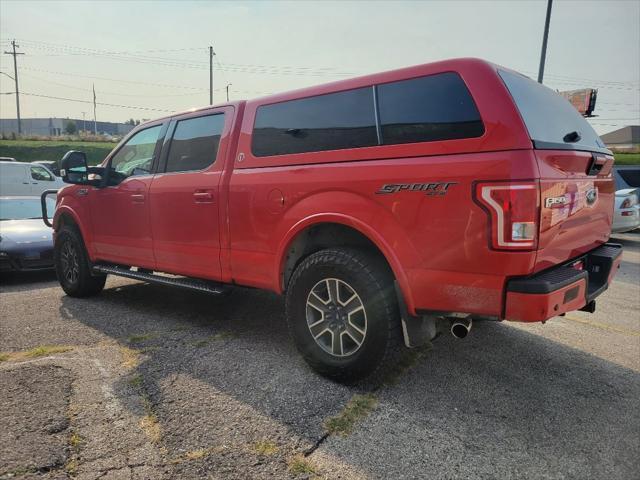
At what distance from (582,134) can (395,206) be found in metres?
1.49

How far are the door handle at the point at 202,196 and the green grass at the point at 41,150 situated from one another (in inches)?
1718

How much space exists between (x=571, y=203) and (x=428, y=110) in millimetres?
949

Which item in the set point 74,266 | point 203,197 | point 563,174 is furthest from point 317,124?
point 74,266

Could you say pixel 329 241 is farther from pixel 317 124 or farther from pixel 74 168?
pixel 74 168

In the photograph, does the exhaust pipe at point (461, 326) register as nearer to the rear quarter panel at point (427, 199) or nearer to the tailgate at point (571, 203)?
the rear quarter panel at point (427, 199)

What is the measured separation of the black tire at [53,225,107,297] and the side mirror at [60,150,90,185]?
723mm

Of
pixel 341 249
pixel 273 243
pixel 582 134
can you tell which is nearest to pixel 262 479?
pixel 341 249

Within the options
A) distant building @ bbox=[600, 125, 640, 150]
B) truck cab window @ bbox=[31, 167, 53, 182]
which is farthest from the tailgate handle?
distant building @ bbox=[600, 125, 640, 150]

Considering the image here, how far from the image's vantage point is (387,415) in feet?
9.07

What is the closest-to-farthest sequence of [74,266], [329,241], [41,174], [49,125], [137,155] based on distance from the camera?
[329,241] < [137,155] < [74,266] < [41,174] < [49,125]

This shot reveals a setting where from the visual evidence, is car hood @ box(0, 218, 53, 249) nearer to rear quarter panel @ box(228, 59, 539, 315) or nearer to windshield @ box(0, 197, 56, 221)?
windshield @ box(0, 197, 56, 221)

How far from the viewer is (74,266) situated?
557 cm

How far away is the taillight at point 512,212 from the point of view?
2.38m

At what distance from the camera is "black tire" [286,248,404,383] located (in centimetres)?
290
